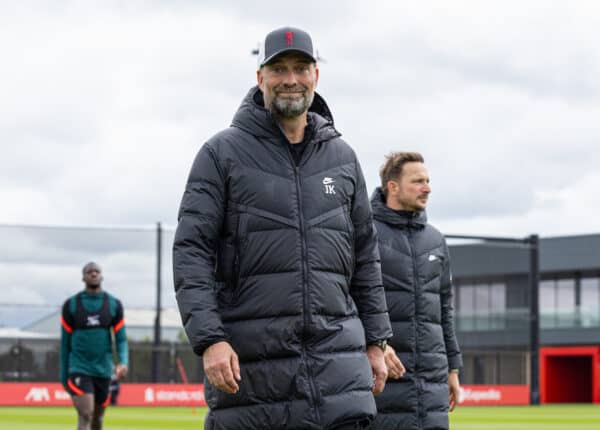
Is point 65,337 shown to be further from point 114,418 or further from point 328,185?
point 114,418

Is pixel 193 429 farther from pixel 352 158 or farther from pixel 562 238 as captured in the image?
pixel 562 238

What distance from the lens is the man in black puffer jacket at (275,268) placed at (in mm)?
4871

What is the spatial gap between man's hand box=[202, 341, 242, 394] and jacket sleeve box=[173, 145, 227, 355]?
32 millimetres

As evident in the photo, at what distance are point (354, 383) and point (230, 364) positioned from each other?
0.54 meters

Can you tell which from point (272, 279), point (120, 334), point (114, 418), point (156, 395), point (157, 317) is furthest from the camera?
point (156, 395)

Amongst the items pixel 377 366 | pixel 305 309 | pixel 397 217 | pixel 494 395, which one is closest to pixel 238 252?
pixel 305 309

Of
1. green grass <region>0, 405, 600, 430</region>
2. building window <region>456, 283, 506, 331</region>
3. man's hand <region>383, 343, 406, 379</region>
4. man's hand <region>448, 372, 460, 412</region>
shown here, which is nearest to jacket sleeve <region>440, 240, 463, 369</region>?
man's hand <region>448, 372, 460, 412</region>

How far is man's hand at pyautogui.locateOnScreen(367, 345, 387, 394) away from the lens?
528cm

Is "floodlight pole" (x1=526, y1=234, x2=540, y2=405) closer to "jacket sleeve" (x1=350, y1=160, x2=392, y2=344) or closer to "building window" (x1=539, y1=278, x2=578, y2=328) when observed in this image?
"building window" (x1=539, y1=278, x2=578, y2=328)

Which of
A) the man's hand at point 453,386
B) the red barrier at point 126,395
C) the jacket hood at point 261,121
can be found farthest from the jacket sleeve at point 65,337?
the red barrier at point 126,395

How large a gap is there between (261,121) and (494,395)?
33251mm

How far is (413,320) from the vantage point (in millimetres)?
7719

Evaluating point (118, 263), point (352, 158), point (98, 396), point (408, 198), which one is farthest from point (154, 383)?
point (352, 158)

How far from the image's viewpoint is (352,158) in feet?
17.5
